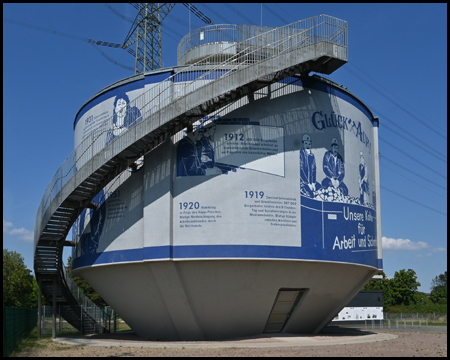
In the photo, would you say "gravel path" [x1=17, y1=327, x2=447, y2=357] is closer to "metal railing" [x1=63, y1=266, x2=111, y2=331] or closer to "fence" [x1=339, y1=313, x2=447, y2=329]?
"metal railing" [x1=63, y1=266, x2=111, y2=331]

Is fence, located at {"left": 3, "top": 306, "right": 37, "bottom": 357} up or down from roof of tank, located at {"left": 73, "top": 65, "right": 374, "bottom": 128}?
down

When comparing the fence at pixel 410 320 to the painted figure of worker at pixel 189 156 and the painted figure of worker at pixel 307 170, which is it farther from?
the painted figure of worker at pixel 189 156

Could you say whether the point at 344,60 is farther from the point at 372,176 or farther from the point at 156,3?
the point at 156,3

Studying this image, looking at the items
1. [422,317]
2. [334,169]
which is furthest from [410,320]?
[334,169]

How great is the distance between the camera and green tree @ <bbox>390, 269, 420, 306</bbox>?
81.2 metres

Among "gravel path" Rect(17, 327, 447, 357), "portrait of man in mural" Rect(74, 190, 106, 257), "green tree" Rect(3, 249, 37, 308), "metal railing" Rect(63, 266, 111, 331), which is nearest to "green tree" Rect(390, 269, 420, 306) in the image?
"green tree" Rect(3, 249, 37, 308)

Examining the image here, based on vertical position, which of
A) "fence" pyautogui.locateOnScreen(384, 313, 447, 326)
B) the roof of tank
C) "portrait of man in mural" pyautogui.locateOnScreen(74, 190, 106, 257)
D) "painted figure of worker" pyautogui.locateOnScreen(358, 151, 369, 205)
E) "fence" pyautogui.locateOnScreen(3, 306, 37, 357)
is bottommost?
"fence" pyautogui.locateOnScreen(384, 313, 447, 326)

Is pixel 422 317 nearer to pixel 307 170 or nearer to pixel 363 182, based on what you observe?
pixel 363 182

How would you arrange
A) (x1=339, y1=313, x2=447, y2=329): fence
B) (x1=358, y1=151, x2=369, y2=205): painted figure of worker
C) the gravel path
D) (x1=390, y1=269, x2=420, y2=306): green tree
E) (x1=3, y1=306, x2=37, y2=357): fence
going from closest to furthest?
1. (x1=3, y1=306, x2=37, y2=357): fence
2. the gravel path
3. (x1=358, y1=151, x2=369, y2=205): painted figure of worker
4. (x1=339, y1=313, x2=447, y2=329): fence
5. (x1=390, y1=269, x2=420, y2=306): green tree

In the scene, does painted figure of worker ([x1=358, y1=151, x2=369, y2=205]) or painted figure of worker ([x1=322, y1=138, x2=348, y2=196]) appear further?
painted figure of worker ([x1=358, y1=151, x2=369, y2=205])

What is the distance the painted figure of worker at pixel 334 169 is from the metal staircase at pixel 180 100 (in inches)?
159

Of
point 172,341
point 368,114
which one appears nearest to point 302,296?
point 172,341

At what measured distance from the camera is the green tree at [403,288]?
267 feet

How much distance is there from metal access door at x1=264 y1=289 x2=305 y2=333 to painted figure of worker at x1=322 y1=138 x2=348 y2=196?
17.8 feet
